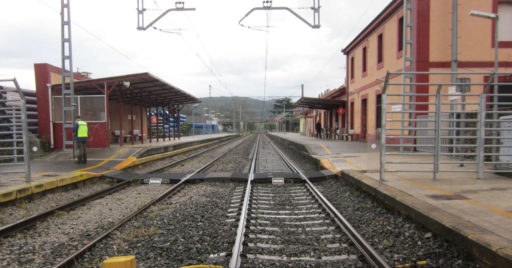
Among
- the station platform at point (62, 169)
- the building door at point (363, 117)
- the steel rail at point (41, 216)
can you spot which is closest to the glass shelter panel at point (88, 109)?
the station platform at point (62, 169)

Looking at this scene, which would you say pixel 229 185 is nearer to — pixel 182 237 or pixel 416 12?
pixel 182 237

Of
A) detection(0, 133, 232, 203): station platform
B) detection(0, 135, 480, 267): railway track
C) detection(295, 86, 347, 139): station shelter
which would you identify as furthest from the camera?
detection(295, 86, 347, 139): station shelter

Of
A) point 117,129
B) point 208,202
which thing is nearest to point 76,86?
point 117,129

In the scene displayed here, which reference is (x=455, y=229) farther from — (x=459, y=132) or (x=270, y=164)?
(x=270, y=164)

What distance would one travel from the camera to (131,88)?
17.2m

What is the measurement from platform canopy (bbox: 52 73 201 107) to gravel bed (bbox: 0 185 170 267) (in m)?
9.08

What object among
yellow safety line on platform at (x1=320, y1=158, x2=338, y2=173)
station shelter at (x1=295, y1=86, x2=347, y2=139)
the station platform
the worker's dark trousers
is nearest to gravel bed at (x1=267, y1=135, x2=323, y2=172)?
yellow safety line on platform at (x1=320, y1=158, x2=338, y2=173)

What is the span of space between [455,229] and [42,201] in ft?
24.2

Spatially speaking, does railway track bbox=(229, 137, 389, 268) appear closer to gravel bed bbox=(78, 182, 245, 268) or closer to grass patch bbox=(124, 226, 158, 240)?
gravel bed bbox=(78, 182, 245, 268)

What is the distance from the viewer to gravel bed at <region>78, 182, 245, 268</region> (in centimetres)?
351

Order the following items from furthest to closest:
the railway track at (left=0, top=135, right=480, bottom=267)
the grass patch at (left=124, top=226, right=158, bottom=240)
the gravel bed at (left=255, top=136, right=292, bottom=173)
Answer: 1. the gravel bed at (left=255, top=136, right=292, bottom=173)
2. the grass patch at (left=124, top=226, right=158, bottom=240)
3. the railway track at (left=0, top=135, right=480, bottom=267)

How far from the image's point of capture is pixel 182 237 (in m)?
4.15

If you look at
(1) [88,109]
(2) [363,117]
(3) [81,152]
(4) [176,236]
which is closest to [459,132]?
(4) [176,236]

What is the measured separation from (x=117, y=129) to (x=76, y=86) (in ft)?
18.8
